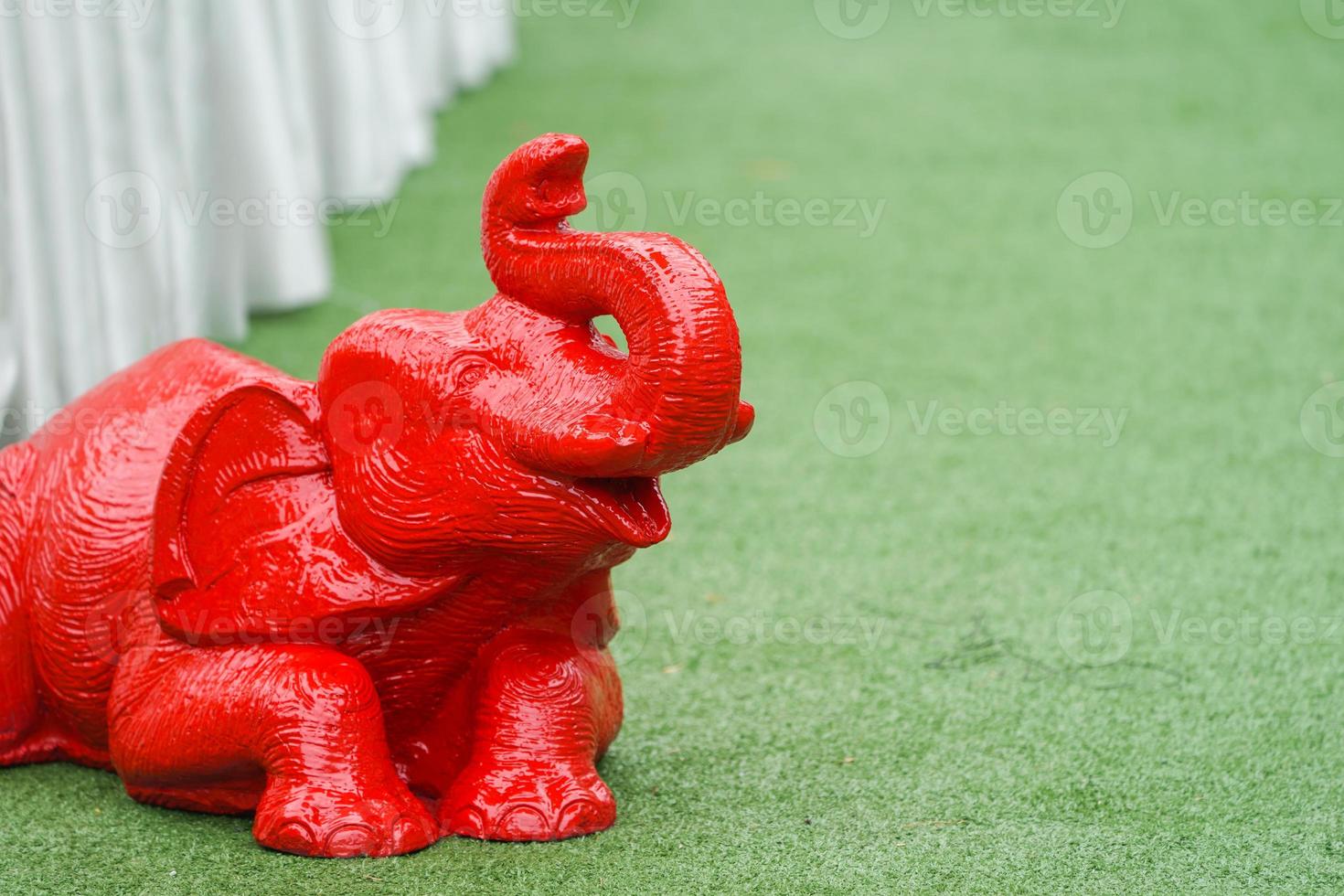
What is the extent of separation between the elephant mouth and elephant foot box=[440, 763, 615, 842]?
316 millimetres

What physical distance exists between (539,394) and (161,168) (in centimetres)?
218

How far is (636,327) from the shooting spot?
1.63 m

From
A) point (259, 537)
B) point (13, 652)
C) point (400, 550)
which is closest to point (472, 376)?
point (400, 550)

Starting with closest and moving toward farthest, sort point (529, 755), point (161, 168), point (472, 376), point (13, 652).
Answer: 1. point (472, 376)
2. point (529, 755)
3. point (13, 652)
4. point (161, 168)

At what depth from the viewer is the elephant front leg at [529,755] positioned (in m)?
1.83

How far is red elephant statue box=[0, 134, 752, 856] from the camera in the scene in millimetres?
1671

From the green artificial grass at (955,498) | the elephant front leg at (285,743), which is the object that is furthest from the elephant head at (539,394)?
the green artificial grass at (955,498)

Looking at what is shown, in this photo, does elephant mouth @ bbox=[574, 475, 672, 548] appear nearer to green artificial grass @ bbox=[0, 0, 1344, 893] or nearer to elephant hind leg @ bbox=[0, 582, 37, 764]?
green artificial grass @ bbox=[0, 0, 1344, 893]

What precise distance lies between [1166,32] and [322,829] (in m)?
5.75

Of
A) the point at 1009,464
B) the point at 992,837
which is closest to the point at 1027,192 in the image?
the point at 1009,464

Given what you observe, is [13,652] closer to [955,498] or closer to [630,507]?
[630,507]

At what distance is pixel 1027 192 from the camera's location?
503cm

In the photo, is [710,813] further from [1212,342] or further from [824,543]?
[1212,342]

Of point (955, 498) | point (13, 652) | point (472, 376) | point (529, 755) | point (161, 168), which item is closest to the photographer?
point (472, 376)
